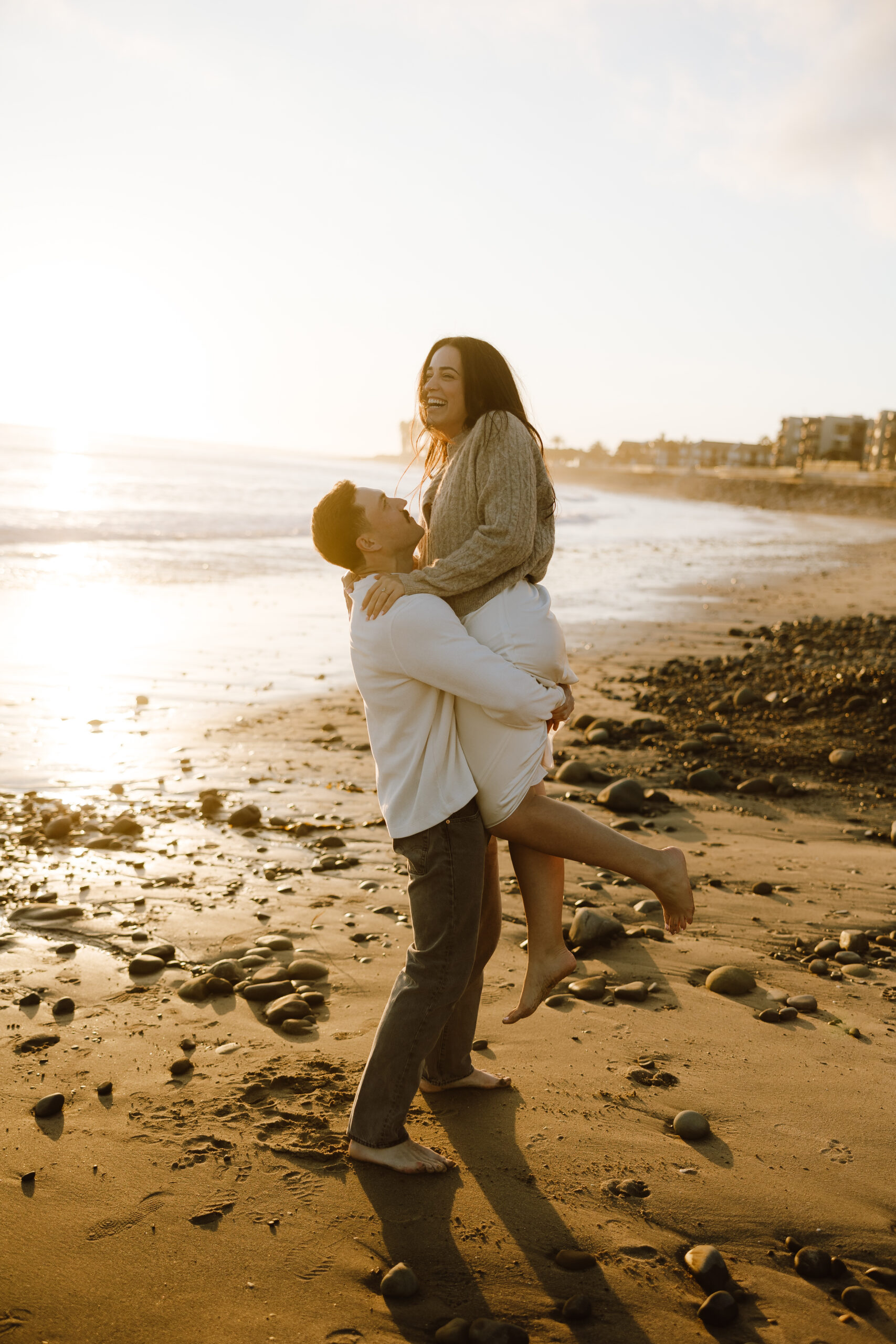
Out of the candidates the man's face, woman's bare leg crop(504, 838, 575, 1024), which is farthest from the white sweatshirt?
woman's bare leg crop(504, 838, 575, 1024)

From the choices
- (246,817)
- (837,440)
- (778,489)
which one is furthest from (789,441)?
(246,817)

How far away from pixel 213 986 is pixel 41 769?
3.69 meters

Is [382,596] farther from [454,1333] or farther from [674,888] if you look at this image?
[454,1333]

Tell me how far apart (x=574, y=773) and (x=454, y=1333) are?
501cm

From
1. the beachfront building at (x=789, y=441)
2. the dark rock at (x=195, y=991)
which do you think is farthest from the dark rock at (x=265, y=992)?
the beachfront building at (x=789, y=441)

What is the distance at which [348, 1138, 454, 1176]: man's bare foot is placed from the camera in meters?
3.00

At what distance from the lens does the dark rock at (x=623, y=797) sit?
257 inches

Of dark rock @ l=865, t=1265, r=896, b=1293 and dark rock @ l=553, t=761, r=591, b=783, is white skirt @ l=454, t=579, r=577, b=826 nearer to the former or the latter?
dark rock @ l=865, t=1265, r=896, b=1293

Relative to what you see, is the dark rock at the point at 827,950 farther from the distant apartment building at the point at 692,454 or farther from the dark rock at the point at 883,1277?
the distant apartment building at the point at 692,454

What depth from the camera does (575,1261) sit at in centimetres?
262

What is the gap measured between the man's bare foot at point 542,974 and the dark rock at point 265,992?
116cm

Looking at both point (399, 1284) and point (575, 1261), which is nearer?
point (399, 1284)

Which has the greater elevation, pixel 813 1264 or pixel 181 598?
pixel 181 598

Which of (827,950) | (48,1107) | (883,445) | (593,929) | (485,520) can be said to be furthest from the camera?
(883,445)
